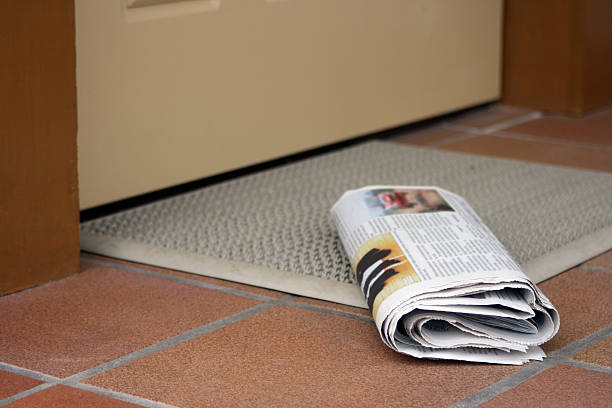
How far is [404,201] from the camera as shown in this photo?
144 cm

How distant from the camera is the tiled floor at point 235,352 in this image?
105cm

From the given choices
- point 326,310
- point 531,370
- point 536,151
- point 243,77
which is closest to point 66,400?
point 326,310

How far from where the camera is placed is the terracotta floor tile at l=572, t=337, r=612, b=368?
1131mm

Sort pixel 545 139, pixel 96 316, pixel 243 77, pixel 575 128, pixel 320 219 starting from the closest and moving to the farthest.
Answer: pixel 96 316 < pixel 320 219 < pixel 243 77 < pixel 545 139 < pixel 575 128

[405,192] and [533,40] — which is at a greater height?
[533,40]

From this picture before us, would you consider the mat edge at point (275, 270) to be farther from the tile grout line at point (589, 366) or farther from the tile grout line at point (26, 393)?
the tile grout line at point (26, 393)

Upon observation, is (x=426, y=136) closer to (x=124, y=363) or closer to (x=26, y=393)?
(x=124, y=363)

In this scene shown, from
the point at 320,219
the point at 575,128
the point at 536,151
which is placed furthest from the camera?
the point at 575,128

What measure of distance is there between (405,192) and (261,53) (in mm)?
645

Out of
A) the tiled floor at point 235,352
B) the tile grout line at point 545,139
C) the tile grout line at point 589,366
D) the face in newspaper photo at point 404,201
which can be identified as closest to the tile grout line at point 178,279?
the tiled floor at point 235,352

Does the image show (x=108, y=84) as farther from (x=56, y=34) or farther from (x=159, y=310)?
(x=159, y=310)

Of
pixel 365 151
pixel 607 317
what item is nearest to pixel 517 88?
pixel 365 151

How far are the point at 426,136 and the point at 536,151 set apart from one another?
32 centimetres

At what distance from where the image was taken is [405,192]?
4.87 feet
